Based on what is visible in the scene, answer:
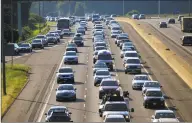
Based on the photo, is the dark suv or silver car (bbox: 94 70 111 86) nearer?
silver car (bbox: 94 70 111 86)

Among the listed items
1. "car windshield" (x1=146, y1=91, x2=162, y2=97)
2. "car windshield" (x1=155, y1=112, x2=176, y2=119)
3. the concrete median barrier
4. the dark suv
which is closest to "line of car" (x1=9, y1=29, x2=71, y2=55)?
the concrete median barrier

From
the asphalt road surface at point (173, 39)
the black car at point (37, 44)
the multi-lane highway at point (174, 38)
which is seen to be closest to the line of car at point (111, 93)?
the asphalt road surface at point (173, 39)

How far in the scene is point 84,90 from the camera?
5706cm

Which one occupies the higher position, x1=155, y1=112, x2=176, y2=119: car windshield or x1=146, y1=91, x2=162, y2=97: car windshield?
x1=155, y1=112, x2=176, y2=119: car windshield

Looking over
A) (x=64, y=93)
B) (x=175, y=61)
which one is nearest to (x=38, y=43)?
(x=175, y=61)

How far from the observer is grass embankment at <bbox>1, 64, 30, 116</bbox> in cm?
5031

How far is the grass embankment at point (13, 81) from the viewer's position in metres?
50.3

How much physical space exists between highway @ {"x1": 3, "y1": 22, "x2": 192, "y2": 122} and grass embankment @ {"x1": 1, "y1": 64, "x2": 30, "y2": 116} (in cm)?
54

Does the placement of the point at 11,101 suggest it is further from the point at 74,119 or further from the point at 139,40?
the point at 139,40

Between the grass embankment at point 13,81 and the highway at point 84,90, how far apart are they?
1.79ft

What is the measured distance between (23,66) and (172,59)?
632 inches

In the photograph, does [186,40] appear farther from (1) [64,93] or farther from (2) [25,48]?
(1) [64,93]

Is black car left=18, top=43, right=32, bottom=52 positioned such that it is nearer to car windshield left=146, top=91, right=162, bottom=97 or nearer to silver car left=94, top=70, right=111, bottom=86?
silver car left=94, top=70, right=111, bottom=86

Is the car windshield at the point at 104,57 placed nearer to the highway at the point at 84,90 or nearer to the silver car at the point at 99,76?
the highway at the point at 84,90
